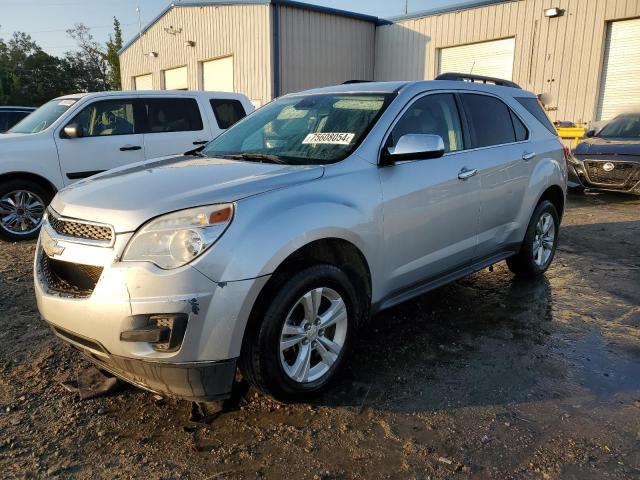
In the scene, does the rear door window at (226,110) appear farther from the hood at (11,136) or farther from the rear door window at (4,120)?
the rear door window at (4,120)

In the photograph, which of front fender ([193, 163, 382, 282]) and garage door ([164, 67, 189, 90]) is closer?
front fender ([193, 163, 382, 282])

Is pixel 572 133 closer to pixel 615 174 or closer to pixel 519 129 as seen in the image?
pixel 615 174

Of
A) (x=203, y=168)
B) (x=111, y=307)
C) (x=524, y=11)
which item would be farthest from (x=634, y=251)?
(x=524, y=11)

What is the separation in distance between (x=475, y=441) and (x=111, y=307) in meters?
1.88

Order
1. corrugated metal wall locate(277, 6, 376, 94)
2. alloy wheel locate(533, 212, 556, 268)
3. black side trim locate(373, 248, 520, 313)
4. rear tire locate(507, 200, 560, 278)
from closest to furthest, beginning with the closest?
black side trim locate(373, 248, 520, 313) < rear tire locate(507, 200, 560, 278) < alloy wheel locate(533, 212, 556, 268) < corrugated metal wall locate(277, 6, 376, 94)

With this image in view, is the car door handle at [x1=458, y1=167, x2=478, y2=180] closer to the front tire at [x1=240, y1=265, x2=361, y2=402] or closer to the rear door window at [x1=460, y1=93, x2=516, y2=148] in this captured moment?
the rear door window at [x1=460, y1=93, x2=516, y2=148]

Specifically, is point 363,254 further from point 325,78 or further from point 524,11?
point 325,78

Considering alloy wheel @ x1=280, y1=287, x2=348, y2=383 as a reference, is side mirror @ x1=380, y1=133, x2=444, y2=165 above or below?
above

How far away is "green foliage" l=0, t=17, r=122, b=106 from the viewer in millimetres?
52656

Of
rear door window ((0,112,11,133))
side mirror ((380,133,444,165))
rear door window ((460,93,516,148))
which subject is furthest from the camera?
rear door window ((0,112,11,133))

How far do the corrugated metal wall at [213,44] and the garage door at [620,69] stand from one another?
1021cm

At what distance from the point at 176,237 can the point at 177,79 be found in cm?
2312

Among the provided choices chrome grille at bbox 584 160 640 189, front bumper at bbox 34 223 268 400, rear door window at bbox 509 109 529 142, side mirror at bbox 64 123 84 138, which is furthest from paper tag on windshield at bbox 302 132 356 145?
chrome grille at bbox 584 160 640 189

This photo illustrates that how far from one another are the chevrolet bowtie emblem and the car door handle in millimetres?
2613
